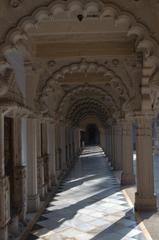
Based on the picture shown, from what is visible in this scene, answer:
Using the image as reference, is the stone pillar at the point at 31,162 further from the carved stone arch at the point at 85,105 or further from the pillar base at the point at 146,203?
the carved stone arch at the point at 85,105

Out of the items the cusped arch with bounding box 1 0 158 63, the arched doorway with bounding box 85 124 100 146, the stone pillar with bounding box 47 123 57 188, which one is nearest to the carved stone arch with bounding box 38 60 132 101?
the stone pillar with bounding box 47 123 57 188

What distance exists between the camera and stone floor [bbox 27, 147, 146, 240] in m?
7.04

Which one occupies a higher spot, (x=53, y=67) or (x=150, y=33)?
(x=53, y=67)

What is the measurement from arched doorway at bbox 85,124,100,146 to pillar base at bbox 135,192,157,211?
4337cm

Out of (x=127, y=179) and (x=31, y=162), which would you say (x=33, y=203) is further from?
(x=127, y=179)

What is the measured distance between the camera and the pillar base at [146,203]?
8844mm

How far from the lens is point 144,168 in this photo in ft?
29.5

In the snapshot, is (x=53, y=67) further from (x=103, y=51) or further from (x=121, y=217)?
(x=121, y=217)

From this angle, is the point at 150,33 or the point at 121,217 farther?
the point at 121,217

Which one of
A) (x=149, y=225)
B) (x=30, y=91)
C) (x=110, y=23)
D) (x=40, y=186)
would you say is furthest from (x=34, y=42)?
(x=149, y=225)

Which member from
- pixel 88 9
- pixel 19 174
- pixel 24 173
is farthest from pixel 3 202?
pixel 88 9

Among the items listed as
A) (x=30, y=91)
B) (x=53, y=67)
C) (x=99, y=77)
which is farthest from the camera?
(x=99, y=77)

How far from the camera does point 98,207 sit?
957 cm

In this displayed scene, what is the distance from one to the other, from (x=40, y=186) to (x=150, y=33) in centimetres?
689
